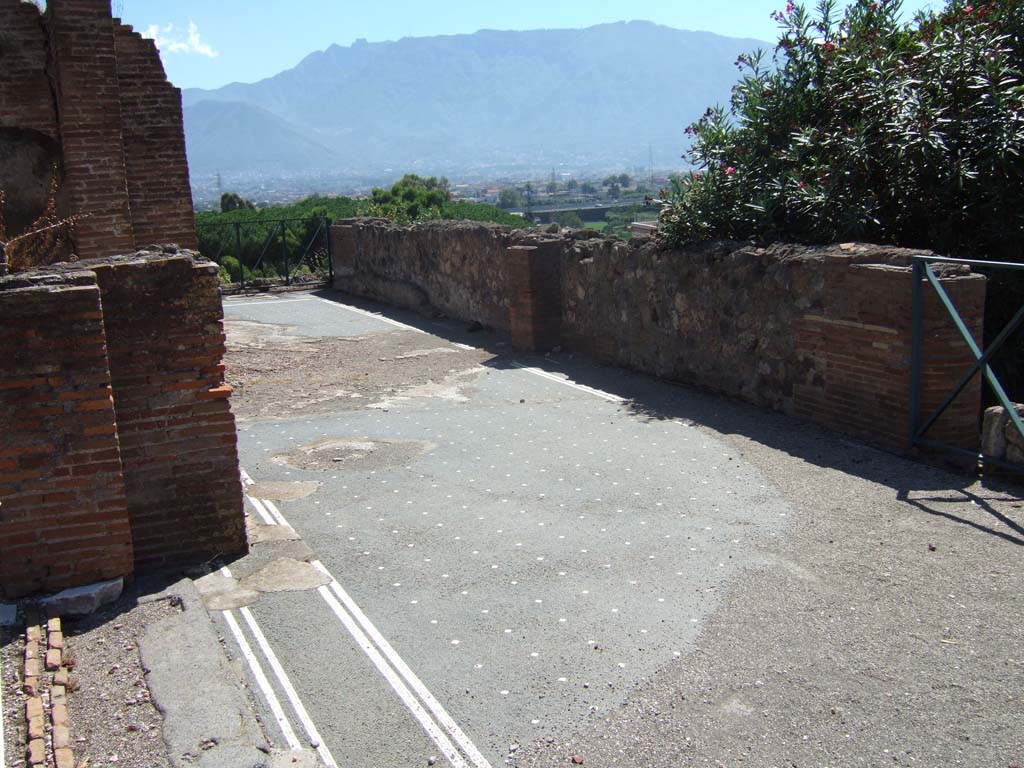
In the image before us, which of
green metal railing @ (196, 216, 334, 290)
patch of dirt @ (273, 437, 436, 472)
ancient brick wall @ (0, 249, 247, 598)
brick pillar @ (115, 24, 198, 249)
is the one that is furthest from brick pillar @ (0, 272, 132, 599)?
green metal railing @ (196, 216, 334, 290)

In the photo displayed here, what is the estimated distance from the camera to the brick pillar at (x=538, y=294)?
1375 centimetres

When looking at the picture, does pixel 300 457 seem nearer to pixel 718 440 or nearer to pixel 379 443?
pixel 379 443

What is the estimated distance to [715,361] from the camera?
1067 centimetres

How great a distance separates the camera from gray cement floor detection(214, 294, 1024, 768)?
4.37m

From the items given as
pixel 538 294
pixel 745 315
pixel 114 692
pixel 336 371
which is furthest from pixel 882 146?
pixel 114 692

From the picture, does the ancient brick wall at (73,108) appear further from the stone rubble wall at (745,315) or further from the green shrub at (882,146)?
the green shrub at (882,146)

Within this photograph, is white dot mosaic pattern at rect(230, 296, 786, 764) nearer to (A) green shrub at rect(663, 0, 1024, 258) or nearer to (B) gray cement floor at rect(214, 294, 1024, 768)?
(B) gray cement floor at rect(214, 294, 1024, 768)

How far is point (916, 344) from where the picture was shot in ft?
25.9

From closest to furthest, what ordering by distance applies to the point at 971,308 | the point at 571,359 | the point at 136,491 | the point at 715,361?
the point at 136,491
the point at 971,308
the point at 715,361
the point at 571,359

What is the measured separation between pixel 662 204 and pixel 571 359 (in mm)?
2398

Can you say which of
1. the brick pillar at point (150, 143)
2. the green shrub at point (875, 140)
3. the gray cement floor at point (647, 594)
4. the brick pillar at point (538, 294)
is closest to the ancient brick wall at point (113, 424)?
the gray cement floor at point (647, 594)

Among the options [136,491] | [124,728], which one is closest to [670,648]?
[124,728]

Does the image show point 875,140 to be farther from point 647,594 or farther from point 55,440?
point 55,440

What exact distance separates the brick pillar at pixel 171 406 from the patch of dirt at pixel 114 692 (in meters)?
0.66
